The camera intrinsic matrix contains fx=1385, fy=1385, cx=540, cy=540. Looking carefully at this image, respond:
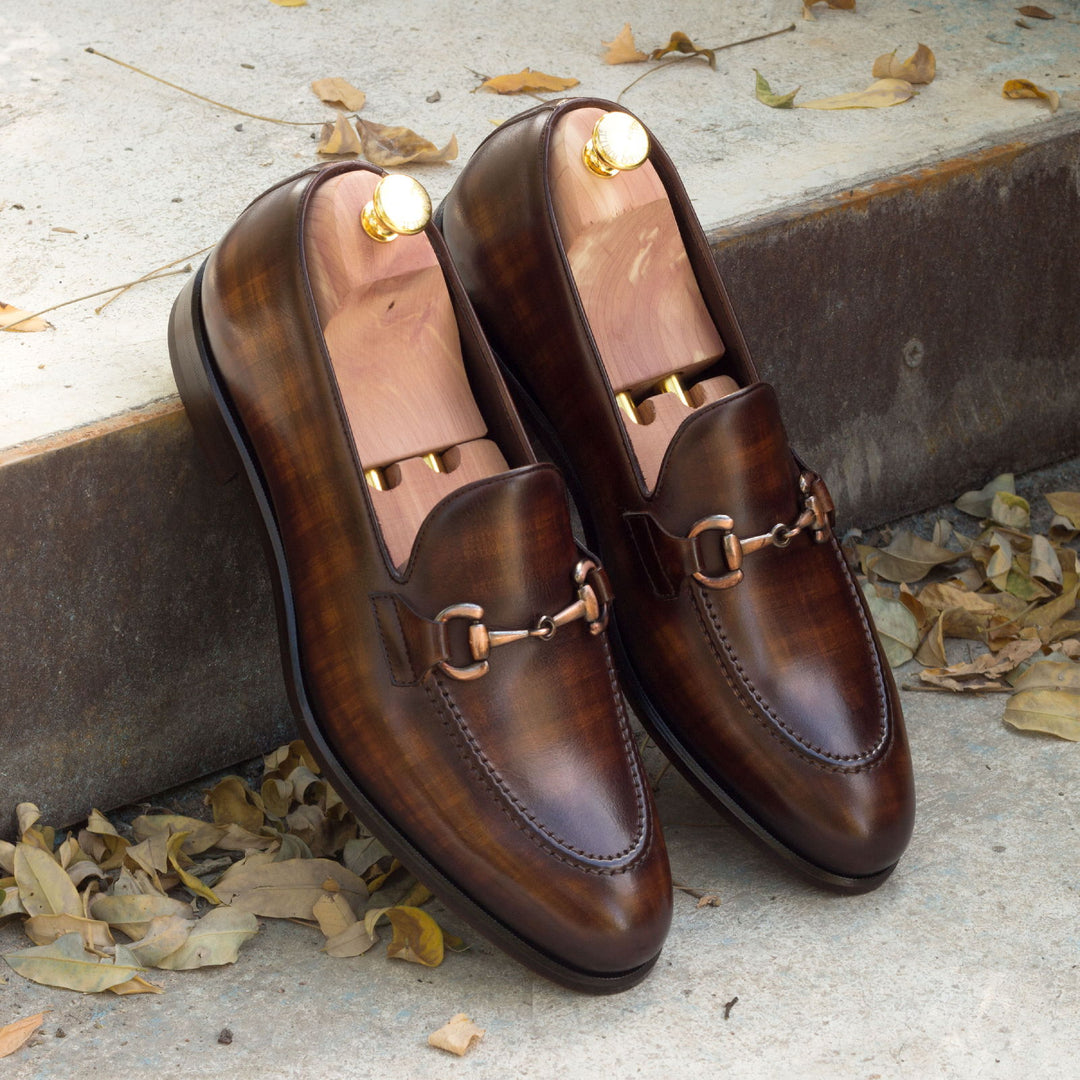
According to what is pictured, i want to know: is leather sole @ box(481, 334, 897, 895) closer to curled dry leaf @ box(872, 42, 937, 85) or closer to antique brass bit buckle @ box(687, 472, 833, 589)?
antique brass bit buckle @ box(687, 472, 833, 589)

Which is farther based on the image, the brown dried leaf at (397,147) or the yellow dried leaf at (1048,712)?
the brown dried leaf at (397,147)

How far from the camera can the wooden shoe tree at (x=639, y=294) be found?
4.81 feet

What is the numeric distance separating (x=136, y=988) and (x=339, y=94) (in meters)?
1.39

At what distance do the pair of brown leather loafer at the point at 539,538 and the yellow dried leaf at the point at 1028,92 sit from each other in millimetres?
850

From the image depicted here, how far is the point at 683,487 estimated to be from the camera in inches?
52.7

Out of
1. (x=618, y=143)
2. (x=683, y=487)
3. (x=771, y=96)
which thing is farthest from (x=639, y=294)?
(x=771, y=96)

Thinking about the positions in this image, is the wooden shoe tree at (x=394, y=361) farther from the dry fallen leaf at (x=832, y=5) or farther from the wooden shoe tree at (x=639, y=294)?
the dry fallen leaf at (x=832, y=5)

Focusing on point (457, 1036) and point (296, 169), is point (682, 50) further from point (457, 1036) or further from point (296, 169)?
point (457, 1036)

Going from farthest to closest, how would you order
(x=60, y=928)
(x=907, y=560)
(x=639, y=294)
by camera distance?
(x=907, y=560) < (x=639, y=294) < (x=60, y=928)

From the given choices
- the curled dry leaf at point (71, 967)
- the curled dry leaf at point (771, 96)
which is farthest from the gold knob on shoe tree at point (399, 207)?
the curled dry leaf at point (771, 96)

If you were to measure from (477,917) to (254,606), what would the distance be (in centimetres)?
49

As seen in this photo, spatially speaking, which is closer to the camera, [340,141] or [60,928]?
[60,928]

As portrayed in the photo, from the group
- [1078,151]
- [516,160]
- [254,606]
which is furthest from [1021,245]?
[254,606]

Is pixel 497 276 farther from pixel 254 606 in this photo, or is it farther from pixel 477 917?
pixel 477 917
